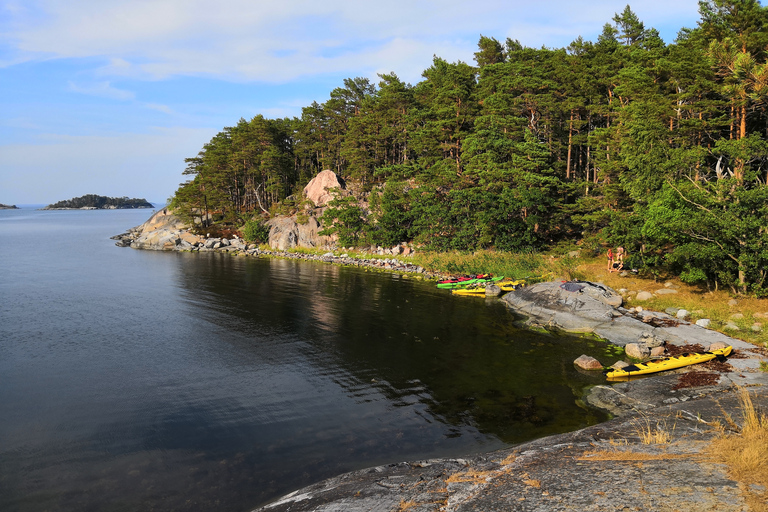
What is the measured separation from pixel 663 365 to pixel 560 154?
3928 cm

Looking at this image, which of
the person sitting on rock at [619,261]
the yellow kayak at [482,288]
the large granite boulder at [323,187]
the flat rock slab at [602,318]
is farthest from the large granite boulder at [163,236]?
the person sitting on rock at [619,261]

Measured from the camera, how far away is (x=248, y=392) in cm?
1880

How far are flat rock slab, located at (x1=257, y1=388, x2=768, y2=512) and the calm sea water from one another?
2028 mm

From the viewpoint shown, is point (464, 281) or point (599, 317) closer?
point (599, 317)

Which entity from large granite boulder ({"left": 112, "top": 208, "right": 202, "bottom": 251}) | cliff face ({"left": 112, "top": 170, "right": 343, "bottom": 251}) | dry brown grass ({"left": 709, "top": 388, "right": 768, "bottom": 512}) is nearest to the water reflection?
dry brown grass ({"left": 709, "top": 388, "right": 768, "bottom": 512})

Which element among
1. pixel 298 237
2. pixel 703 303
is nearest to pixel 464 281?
pixel 703 303

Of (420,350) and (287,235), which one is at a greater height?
(287,235)

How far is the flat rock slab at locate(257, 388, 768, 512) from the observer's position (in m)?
8.27

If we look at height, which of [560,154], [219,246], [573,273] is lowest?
[573,273]

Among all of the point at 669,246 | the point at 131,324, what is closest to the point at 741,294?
the point at 669,246

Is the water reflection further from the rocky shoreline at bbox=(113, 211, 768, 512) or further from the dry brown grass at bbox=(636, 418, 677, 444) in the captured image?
the dry brown grass at bbox=(636, 418, 677, 444)

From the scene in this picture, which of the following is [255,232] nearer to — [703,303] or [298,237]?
[298,237]

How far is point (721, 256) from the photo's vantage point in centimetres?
2477

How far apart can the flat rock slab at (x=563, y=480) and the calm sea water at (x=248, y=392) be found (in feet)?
6.65
